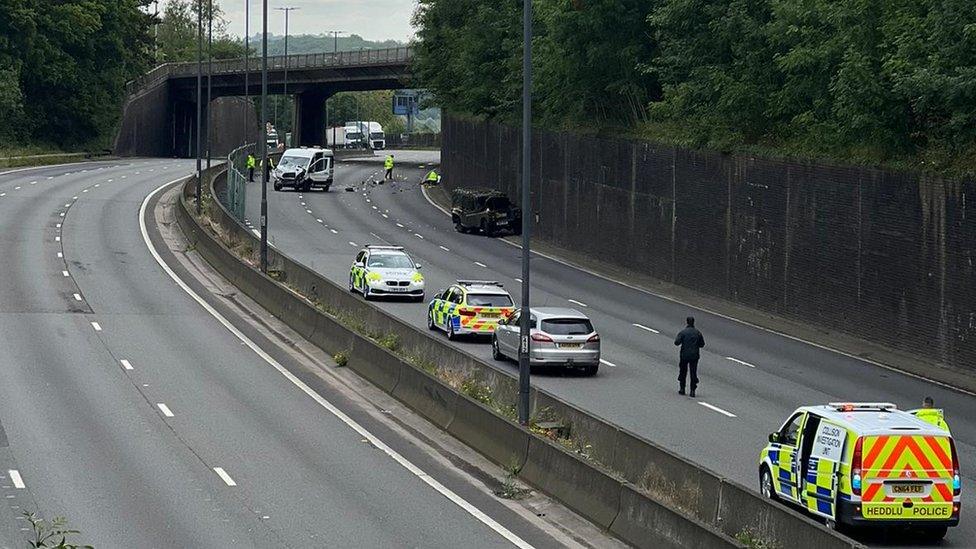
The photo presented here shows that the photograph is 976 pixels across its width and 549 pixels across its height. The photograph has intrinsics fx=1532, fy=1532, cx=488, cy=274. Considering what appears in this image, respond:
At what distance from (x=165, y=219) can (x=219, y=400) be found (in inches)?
1544

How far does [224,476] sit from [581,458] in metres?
5.83

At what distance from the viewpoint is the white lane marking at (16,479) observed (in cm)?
2270

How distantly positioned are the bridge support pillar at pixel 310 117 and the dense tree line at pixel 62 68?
16419 millimetres

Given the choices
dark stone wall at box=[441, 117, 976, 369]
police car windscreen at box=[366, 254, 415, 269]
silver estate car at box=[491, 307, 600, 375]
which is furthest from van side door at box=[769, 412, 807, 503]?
police car windscreen at box=[366, 254, 415, 269]

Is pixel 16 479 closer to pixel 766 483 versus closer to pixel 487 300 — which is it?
pixel 766 483

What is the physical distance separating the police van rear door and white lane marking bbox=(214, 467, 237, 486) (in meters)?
8.65

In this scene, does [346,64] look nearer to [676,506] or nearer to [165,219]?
[165,219]

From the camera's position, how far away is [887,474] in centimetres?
1922

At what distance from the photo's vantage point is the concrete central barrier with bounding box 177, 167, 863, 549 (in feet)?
57.6

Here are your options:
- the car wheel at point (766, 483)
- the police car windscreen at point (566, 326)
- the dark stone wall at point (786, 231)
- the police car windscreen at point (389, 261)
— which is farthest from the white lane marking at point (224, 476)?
the police car windscreen at point (389, 261)

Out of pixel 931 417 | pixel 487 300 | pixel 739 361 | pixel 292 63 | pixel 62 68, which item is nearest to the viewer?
pixel 931 417

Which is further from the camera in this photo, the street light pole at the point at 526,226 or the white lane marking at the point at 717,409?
the white lane marking at the point at 717,409

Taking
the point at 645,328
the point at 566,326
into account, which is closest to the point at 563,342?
the point at 566,326

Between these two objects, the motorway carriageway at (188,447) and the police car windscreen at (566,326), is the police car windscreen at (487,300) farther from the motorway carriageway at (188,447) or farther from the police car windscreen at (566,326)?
the motorway carriageway at (188,447)
